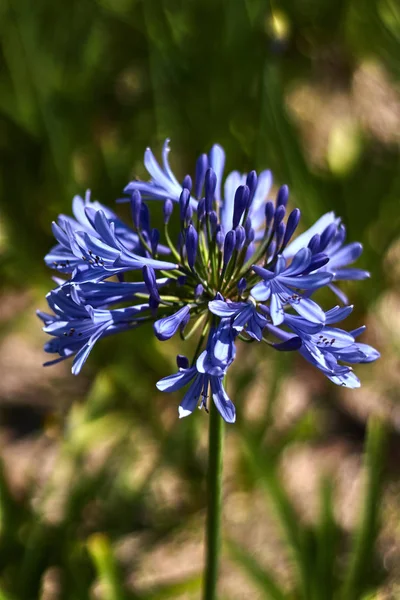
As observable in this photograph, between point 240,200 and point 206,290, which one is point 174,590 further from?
point 240,200

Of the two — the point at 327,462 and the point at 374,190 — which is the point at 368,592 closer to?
the point at 327,462

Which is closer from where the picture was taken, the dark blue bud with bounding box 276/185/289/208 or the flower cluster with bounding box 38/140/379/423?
the flower cluster with bounding box 38/140/379/423

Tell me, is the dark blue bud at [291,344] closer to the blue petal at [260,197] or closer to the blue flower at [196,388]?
the blue flower at [196,388]

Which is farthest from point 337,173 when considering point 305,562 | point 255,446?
point 305,562

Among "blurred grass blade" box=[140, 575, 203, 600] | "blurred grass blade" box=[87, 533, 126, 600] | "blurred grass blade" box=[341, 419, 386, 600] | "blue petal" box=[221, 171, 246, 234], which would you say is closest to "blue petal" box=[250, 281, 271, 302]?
"blue petal" box=[221, 171, 246, 234]

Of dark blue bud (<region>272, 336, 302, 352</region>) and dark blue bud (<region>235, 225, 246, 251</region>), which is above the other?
dark blue bud (<region>235, 225, 246, 251</region>)

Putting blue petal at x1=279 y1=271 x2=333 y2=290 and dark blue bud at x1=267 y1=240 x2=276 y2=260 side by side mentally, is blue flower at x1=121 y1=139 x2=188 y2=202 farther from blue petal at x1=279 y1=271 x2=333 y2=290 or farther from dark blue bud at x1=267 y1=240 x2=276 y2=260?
blue petal at x1=279 y1=271 x2=333 y2=290
